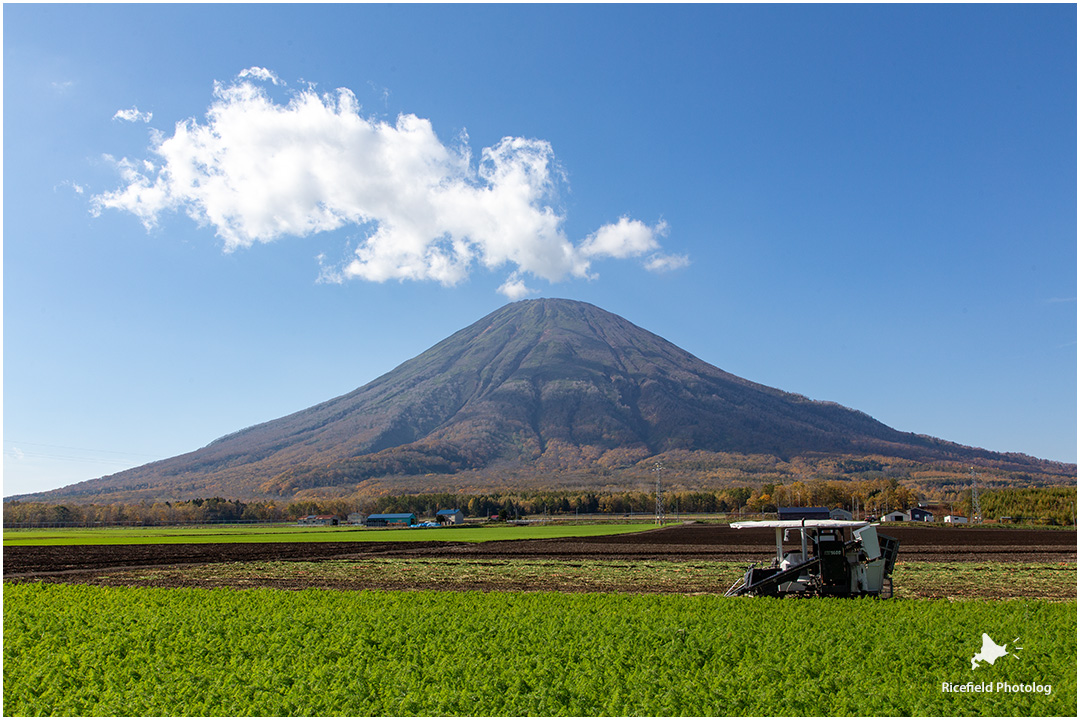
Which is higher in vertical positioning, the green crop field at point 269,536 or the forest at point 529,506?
the green crop field at point 269,536

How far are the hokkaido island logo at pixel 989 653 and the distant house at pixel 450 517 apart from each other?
5328 inches

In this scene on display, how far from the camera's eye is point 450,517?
5861 inches

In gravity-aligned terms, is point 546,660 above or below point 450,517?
above

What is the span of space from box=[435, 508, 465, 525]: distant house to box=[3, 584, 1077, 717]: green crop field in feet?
428

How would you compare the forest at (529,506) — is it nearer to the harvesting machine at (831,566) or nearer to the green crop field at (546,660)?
the harvesting machine at (831,566)

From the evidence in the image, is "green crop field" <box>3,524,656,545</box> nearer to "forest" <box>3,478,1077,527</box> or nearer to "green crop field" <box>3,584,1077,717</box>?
"forest" <box>3,478,1077,527</box>

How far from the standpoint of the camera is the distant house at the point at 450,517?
468 feet

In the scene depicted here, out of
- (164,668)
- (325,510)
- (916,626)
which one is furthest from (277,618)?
(325,510)

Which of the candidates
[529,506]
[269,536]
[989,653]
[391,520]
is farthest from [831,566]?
[529,506]

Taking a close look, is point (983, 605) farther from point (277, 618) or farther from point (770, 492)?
point (770, 492)

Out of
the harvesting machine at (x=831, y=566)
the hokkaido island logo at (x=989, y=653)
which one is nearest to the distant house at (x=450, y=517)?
the harvesting machine at (x=831, y=566)

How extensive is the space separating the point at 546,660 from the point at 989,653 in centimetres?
623

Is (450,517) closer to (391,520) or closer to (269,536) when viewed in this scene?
(391,520)

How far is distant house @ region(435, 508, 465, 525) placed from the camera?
142 meters
